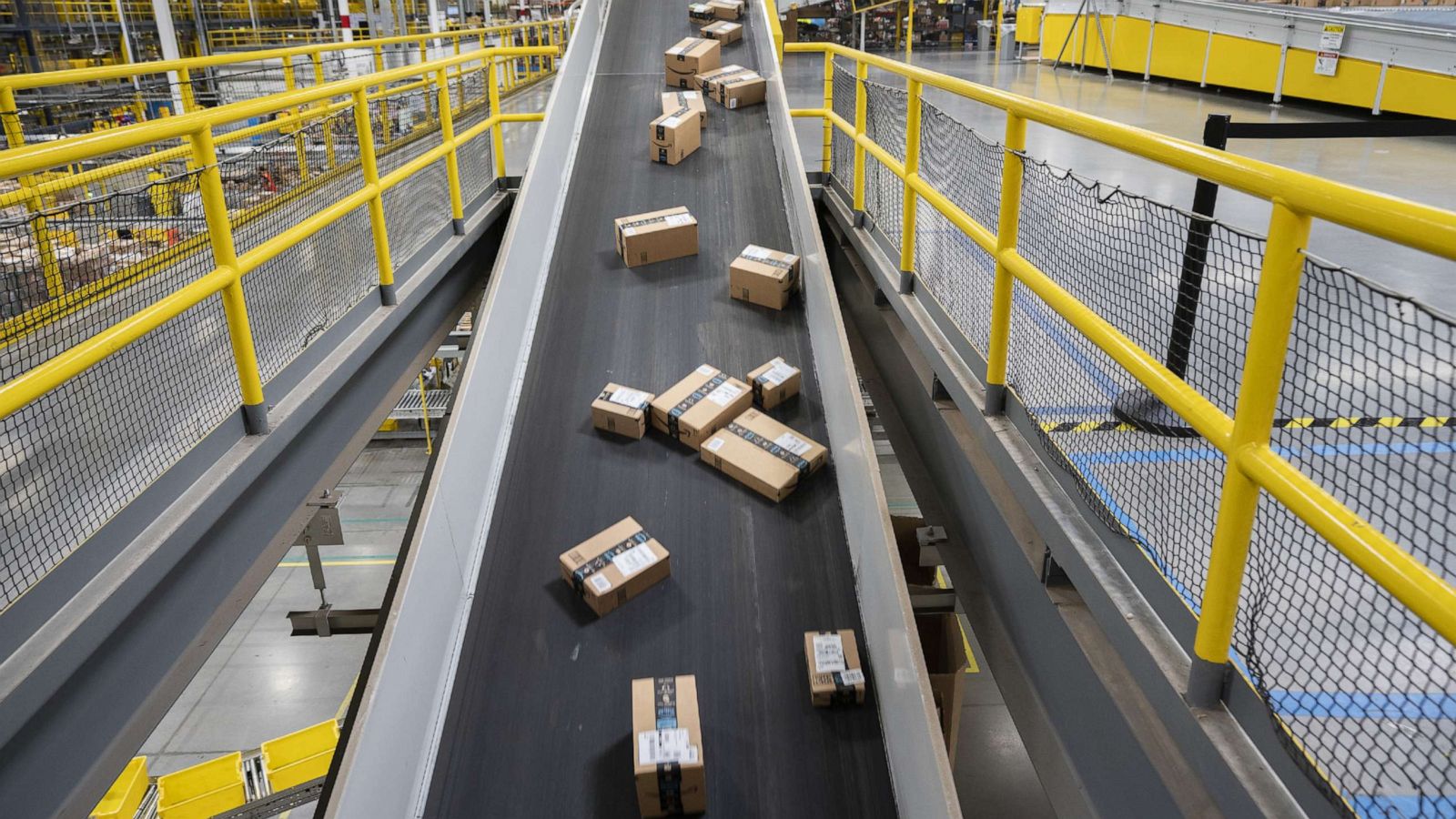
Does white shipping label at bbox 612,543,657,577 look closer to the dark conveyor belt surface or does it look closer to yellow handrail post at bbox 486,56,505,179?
the dark conveyor belt surface

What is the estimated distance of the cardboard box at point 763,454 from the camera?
346 centimetres

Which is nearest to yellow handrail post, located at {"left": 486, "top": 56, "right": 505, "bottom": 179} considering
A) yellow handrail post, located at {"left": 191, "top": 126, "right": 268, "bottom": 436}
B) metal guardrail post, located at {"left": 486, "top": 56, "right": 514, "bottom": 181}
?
metal guardrail post, located at {"left": 486, "top": 56, "right": 514, "bottom": 181}

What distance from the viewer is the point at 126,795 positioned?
6660mm

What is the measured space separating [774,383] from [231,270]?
84.5 inches

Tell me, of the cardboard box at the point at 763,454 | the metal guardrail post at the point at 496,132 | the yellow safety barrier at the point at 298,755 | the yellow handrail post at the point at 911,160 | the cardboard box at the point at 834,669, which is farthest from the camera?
the yellow safety barrier at the point at 298,755

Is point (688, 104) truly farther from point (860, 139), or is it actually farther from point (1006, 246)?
point (1006, 246)

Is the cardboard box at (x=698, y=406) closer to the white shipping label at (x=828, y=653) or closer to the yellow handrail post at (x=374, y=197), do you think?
the white shipping label at (x=828, y=653)

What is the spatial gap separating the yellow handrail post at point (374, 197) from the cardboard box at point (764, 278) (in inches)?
69.3

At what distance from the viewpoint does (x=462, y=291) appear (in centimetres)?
574

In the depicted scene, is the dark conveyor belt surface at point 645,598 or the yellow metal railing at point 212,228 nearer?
the yellow metal railing at point 212,228

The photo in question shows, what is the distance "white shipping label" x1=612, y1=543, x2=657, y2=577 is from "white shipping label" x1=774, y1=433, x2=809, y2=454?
0.78 meters

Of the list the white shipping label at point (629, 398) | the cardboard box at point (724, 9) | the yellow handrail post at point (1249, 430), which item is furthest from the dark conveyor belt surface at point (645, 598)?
the cardboard box at point (724, 9)

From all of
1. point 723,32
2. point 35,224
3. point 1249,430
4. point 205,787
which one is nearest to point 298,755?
point 205,787

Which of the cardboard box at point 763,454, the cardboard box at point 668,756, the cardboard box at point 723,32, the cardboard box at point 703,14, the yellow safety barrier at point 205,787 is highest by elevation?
the cardboard box at point 703,14
